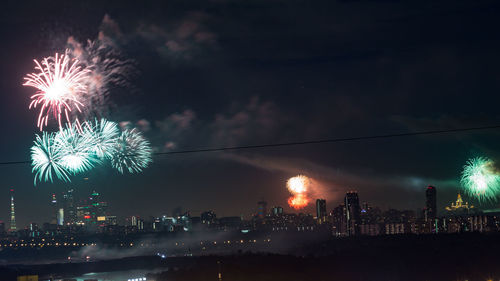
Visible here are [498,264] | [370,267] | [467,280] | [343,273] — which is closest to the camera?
[467,280]

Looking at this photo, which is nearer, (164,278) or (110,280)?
(164,278)

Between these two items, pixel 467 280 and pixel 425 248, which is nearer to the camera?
pixel 467 280

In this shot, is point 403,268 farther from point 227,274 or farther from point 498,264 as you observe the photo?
point 227,274

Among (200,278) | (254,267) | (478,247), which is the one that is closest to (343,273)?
(254,267)

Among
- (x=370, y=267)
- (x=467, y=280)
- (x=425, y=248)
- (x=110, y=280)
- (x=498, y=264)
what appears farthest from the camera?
(x=425, y=248)

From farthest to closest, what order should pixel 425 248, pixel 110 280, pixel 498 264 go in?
pixel 425 248 → pixel 110 280 → pixel 498 264

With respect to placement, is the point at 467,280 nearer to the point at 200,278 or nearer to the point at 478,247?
the point at 478,247

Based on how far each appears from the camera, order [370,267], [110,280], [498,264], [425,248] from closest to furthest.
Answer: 1. [498,264]
2. [370,267]
3. [110,280]
4. [425,248]

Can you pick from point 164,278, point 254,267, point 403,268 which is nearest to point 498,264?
point 403,268
